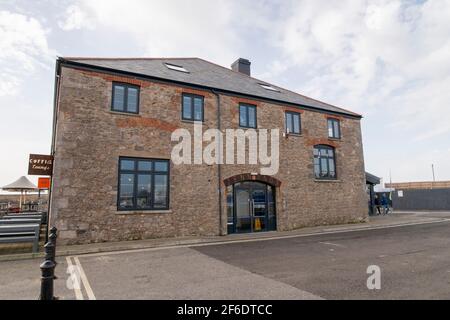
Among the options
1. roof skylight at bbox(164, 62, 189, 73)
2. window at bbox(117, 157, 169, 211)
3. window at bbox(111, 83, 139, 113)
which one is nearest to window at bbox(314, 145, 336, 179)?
roof skylight at bbox(164, 62, 189, 73)

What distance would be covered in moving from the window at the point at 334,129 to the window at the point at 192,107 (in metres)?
8.24

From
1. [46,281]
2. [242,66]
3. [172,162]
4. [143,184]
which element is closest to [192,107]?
[172,162]

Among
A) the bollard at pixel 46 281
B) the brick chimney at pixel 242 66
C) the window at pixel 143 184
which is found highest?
the brick chimney at pixel 242 66

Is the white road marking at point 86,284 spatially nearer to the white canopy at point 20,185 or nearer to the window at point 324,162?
the window at point 324,162

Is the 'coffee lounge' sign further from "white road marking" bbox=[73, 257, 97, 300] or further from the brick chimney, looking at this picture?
the brick chimney

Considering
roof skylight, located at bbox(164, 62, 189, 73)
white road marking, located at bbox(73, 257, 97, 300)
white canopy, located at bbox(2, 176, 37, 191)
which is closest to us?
white road marking, located at bbox(73, 257, 97, 300)

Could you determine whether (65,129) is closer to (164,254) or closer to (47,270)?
(164,254)

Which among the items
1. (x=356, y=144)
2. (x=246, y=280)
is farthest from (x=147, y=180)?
(x=356, y=144)

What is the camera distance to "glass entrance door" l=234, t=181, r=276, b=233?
13.3 meters

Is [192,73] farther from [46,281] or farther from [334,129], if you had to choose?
[46,281]

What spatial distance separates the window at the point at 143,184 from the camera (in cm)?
1096

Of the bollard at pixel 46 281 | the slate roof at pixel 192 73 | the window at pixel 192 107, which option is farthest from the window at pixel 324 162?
the bollard at pixel 46 281

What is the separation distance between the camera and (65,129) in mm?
10117

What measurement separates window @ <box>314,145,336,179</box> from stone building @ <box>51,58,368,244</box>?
6 centimetres
